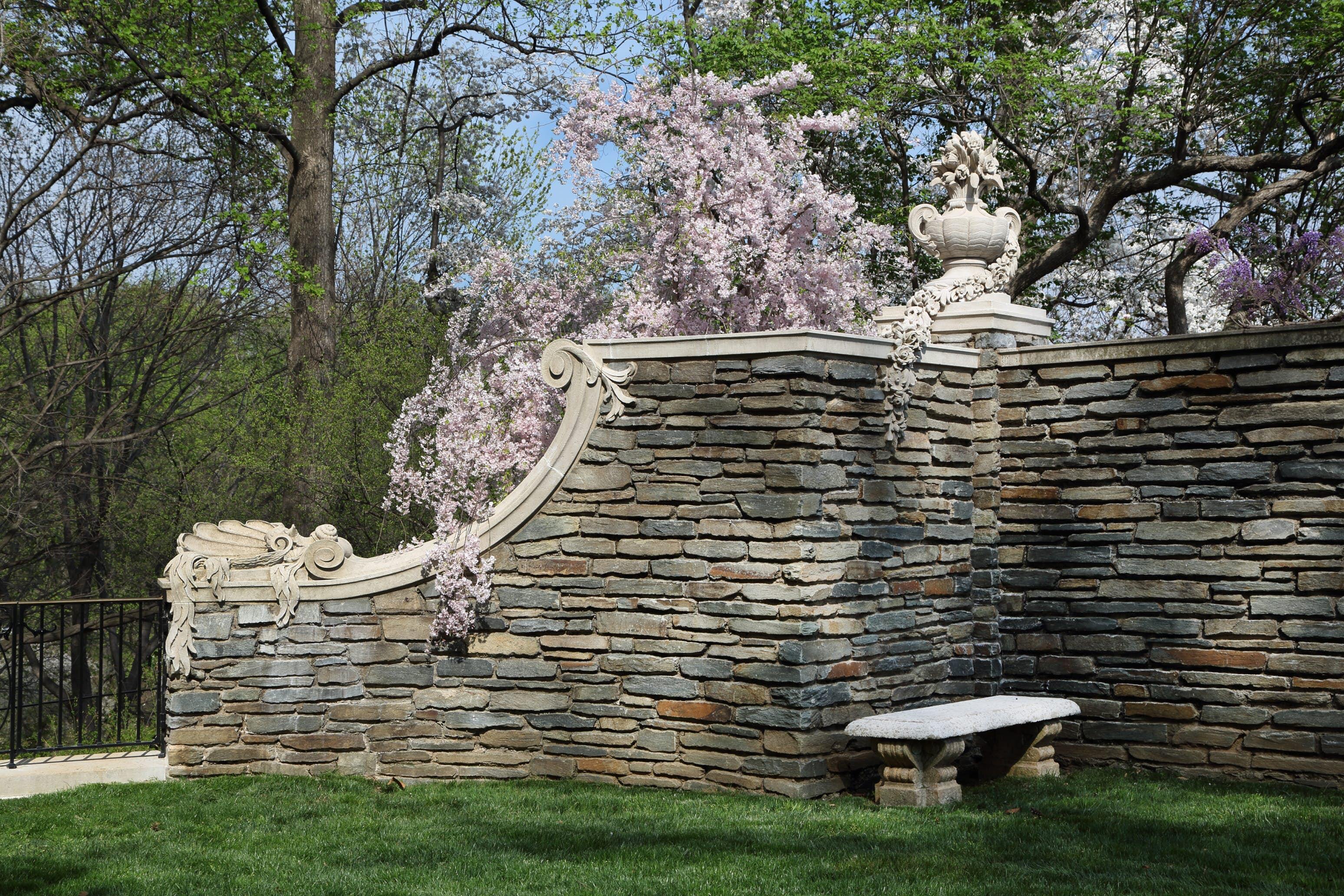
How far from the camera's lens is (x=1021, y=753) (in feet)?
25.0

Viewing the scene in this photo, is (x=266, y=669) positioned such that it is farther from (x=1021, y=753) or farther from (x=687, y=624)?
(x=1021, y=753)

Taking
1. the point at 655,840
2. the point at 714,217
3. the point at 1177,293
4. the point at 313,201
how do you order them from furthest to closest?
1. the point at 1177,293
2. the point at 313,201
3. the point at 714,217
4. the point at 655,840

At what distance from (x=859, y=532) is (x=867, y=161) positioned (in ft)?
33.0

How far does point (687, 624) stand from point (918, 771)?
4.46 feet

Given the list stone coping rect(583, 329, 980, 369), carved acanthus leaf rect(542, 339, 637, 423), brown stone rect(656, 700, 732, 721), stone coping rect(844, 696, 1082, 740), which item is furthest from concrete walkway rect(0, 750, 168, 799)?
stone coping rect(844, 696, 1082, 740)

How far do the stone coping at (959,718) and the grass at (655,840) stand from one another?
1.19ft

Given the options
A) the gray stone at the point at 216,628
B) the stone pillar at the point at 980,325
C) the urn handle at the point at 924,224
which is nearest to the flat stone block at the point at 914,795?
the stone pillar at the point at 980,325

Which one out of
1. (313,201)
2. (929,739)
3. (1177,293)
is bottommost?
(929,739)

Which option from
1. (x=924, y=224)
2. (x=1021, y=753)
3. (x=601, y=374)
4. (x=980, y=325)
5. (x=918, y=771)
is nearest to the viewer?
(x=918, y=771)

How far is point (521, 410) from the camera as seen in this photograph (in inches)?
382

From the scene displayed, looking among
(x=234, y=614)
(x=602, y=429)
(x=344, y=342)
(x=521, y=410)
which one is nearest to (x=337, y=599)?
(x=234, y=614)

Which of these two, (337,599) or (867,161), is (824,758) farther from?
(867,161)

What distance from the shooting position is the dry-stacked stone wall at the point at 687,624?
22.7 feet

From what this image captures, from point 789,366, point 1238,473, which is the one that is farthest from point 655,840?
point 1238,473
